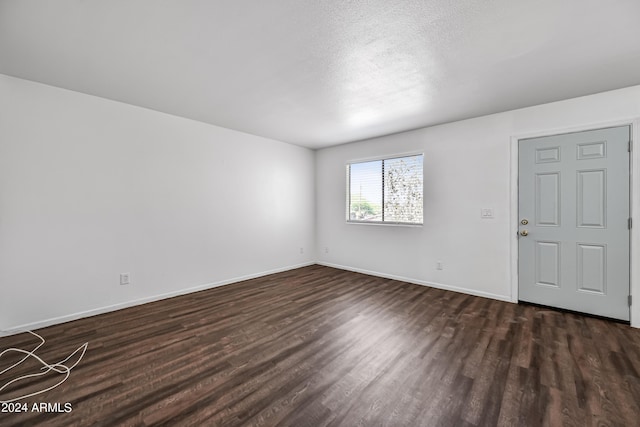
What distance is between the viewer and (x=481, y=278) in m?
3.64

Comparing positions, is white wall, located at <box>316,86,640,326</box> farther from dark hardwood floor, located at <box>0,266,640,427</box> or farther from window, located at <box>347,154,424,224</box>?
dark hardwood floor, located at <box>0,266,640,427</box>

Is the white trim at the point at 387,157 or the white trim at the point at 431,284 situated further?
the white trim at the point at 387,157

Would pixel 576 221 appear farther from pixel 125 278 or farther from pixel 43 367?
pixel 125 278

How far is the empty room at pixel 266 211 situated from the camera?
1690 mm

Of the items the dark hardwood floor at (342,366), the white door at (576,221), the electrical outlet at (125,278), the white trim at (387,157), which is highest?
the white trim at (387,157)

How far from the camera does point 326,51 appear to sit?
82.5 inches

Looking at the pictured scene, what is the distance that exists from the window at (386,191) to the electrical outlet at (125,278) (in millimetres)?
3718

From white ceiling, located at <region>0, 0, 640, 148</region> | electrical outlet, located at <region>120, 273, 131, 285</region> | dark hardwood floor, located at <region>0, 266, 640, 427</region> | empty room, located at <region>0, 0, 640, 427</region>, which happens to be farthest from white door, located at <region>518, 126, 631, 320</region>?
electrical outlet, located at <region>120, 273, 131, 285</region>

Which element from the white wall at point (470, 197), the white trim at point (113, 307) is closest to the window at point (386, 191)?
the white wall at point (470, 197)

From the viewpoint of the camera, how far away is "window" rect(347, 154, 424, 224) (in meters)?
4.36

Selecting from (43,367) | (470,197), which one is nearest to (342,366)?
(43,367)

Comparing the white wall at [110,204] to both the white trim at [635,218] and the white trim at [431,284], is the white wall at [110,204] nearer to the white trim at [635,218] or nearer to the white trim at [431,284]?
the white trim at [431,284]

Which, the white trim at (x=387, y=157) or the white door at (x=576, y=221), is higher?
the white trim at (x=387, y=157)

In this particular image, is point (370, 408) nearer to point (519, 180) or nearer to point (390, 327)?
point (390, 327)
